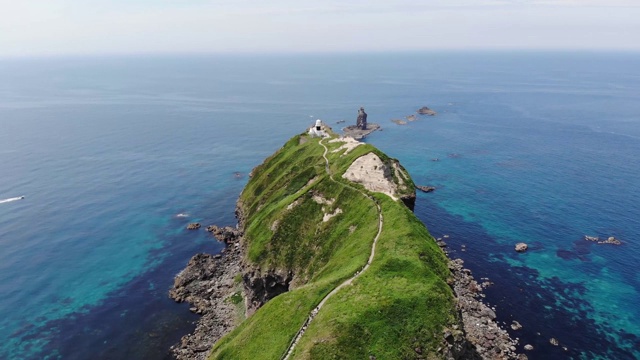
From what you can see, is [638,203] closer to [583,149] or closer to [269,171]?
[583,149]

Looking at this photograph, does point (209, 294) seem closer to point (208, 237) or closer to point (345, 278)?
point (208, 237)

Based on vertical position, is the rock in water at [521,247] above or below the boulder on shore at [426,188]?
below

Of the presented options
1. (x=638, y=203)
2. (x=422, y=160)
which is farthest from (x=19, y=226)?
(x=638, y=203)

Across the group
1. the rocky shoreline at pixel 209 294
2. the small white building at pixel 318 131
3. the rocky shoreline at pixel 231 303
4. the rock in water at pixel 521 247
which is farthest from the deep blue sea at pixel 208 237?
the small white building at pixel 318 131

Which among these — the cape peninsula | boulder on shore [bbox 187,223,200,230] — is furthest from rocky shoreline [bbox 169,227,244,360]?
boulder on shore [bbox 187,223,200,230]

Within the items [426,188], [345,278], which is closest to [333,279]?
[345,278]

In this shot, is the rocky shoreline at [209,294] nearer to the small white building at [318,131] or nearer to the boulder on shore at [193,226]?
the boulder on shore at [193,226]
